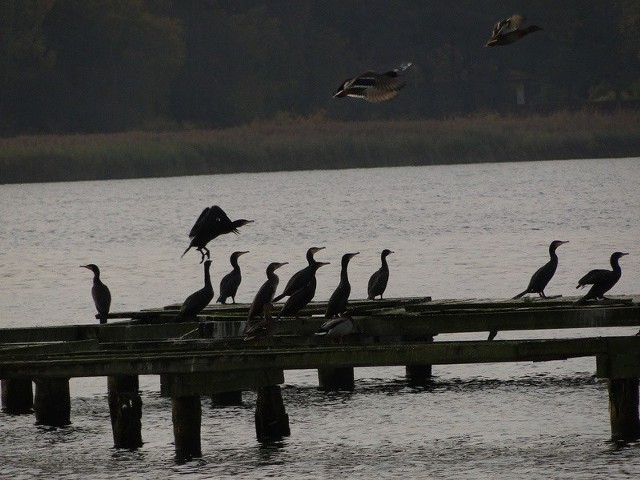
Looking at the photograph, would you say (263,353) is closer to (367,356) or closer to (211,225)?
(367,356)

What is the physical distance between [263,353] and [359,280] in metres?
17.0

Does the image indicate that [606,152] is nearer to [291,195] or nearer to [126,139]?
[291,195]

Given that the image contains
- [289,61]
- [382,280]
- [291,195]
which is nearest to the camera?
[382,280]

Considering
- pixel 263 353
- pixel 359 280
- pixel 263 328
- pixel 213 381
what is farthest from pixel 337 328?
pixel 359 280

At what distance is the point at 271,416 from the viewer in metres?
14.6

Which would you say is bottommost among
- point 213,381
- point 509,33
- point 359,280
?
point 213,381

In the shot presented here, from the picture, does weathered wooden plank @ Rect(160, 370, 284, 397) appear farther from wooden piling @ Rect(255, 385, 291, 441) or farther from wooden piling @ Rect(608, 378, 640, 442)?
Result: wooden piling @ Rect(608, 378, 640, 442)

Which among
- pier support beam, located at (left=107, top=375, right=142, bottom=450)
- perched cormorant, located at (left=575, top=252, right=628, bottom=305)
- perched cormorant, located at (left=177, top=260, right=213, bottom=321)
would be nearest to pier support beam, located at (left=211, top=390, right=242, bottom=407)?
perched cormorant, located at (left=177, top=260, right=213, bottom=321)

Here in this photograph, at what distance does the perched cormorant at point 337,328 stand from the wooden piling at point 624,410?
2657 millimetres

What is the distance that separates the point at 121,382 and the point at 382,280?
210 inches

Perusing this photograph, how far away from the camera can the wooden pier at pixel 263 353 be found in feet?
44.2

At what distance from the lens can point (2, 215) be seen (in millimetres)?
56625

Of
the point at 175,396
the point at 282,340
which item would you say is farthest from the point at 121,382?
the point at 282,340

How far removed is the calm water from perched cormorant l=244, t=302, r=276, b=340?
0.95 m
